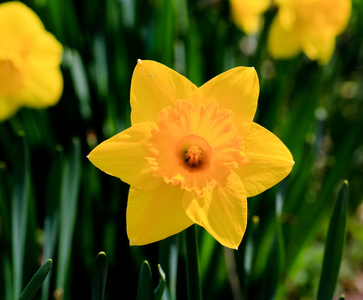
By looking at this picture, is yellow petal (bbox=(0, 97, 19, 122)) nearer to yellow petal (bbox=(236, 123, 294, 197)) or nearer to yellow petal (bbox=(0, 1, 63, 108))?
yellow petal (bbox=(0, 1, 63, 108))

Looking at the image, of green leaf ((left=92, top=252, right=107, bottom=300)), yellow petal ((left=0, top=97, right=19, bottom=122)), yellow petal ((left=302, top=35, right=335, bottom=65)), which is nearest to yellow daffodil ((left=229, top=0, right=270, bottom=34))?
yellow petal ((left=302, top=35, right=335, bottom=65))

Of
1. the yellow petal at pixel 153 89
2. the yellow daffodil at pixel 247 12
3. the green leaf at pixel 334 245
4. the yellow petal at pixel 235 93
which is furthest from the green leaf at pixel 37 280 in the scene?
the yellow daffodil at pixel 247 12

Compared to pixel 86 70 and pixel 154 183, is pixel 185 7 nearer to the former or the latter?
pixel 86 70

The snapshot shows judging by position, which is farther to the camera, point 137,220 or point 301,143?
point 301,143

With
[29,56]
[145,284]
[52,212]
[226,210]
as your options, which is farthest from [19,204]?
[29,56]

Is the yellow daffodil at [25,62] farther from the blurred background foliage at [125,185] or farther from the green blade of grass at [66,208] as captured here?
the green blade of grass at [66,208]

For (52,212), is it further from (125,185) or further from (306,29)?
(306,29)

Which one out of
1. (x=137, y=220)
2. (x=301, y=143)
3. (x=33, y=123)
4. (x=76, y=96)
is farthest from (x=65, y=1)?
(x=137, y=220)
